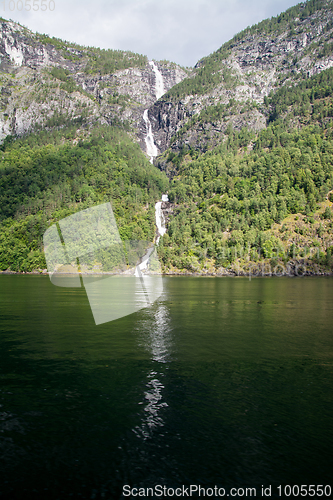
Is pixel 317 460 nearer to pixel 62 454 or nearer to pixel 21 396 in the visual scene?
pixel 62 454

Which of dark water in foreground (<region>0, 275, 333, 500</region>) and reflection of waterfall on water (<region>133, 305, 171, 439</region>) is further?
reflection of waterfall on water (<region>133, 305, 171, 439</region>)

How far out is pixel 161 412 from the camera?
1437cm

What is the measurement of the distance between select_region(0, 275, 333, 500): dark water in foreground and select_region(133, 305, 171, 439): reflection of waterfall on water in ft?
0.25

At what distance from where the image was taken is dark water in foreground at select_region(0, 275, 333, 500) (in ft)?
33.5

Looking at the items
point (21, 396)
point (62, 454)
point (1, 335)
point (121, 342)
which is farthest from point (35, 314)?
point (62, 454)

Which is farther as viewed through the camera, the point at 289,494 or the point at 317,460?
the point at 317,460

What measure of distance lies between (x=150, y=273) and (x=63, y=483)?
178m

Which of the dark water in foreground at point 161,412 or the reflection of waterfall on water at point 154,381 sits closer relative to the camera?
the dark water in foreground at point 161,412

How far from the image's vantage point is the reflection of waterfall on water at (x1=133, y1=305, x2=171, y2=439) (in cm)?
1327

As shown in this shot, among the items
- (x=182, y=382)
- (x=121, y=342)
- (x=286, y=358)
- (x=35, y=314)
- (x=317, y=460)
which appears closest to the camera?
(x=317, y=460)

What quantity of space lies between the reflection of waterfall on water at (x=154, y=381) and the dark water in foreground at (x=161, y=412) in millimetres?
75

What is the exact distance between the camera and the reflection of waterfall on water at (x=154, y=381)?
43.5 ft

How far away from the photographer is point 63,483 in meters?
9.79

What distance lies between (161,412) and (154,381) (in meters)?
3.78
